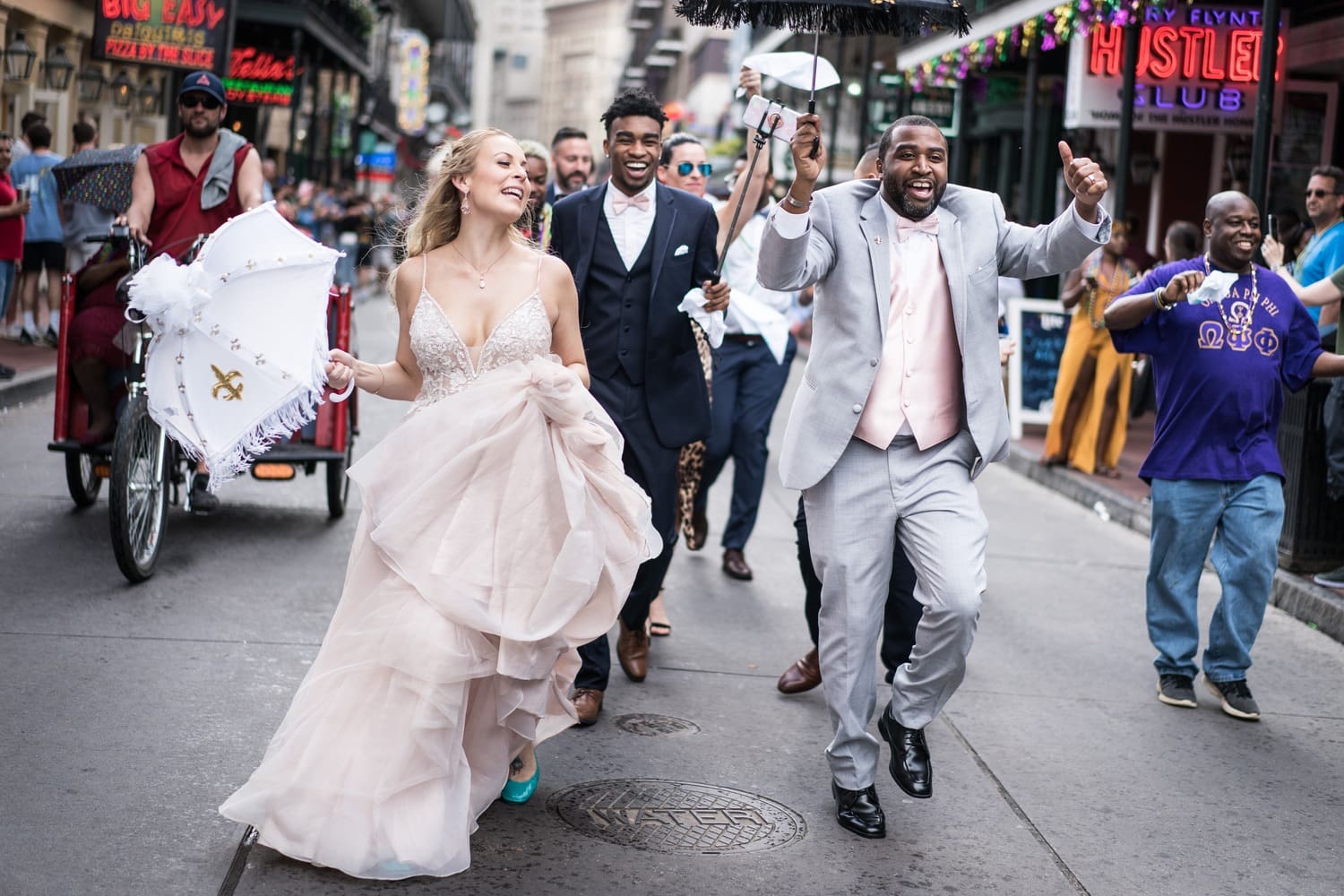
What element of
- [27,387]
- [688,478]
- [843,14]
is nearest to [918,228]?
[843,14]

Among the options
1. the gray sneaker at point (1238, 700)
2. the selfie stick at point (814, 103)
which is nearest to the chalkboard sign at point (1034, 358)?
the gray sneaker at point (1238, 700)

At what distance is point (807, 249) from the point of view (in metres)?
4.92

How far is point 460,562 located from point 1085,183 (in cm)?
209

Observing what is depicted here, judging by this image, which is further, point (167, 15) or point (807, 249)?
point (167, 15)

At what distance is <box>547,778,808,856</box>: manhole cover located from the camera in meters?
4.72

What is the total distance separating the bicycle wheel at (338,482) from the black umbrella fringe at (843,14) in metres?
4.19

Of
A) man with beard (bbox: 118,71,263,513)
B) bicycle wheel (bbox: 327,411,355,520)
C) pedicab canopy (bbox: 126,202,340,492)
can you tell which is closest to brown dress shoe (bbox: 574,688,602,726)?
pedicab canopy (bbox: 126,202,340,492)

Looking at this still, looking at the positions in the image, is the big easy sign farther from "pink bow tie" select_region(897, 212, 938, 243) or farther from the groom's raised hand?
the groom's raised hand

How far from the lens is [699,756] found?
5586mm

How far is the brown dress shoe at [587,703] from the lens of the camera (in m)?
5.88

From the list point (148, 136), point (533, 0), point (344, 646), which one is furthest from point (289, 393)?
point (533, 0)

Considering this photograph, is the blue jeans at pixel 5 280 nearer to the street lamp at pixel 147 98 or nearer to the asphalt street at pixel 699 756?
the asphalt street at pixel 699 756

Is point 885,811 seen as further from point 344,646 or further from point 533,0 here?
point 533,0

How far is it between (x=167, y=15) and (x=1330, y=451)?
15429 millimetres
